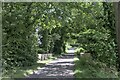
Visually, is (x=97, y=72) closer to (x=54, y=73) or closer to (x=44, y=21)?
(x=54, y=73)

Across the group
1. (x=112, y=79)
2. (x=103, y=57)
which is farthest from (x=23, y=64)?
(x=112, y=79)

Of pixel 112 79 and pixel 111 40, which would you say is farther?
pixel 111 40

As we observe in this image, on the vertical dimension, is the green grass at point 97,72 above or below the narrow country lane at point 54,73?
above

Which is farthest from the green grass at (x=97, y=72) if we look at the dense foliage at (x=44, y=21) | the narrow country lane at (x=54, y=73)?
the narrow country lane at (x=54, y=73)

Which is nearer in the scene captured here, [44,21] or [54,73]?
[54,73]

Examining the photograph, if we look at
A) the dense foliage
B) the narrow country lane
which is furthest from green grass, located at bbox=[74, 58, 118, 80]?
the narrow country lane

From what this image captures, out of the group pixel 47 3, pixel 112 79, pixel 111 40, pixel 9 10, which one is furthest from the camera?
pixel 47 3

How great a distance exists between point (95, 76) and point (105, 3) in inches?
149

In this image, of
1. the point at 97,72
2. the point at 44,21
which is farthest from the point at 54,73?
the point at 97,72

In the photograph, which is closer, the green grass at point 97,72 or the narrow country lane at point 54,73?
the green grass at point 97,72

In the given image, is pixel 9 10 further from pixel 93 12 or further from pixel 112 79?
pixel 112 79

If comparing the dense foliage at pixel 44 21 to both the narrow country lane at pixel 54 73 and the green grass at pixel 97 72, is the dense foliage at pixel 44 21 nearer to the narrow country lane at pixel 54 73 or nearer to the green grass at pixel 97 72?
the green grass at pixel 97 72

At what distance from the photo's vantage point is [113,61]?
952 cm

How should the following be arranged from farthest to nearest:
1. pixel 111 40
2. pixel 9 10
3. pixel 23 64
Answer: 1. pixel 23 64
2. pixel 9 10
3. pixel 111 40
